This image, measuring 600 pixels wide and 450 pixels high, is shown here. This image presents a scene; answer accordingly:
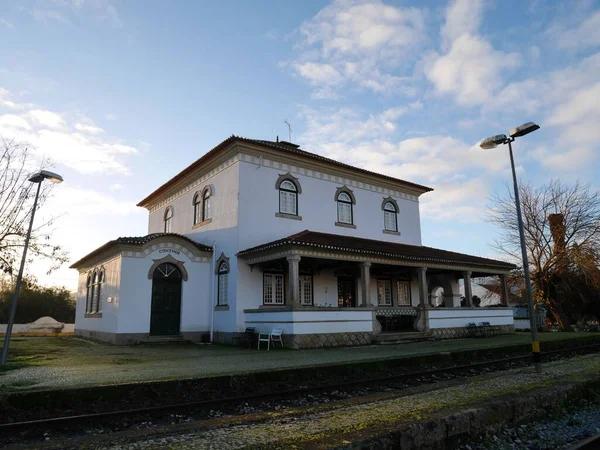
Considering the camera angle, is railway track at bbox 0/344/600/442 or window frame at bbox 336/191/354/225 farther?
window frame at bbox 336/191/354/225

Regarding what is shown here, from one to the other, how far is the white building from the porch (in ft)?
0.18

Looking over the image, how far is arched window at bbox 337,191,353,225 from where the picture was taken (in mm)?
22344

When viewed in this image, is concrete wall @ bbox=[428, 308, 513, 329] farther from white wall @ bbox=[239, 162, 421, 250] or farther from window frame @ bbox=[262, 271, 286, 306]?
window frame @ bbox=[262, 271, 286, 306]

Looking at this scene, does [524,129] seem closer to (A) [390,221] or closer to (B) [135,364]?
(B) [135,364]

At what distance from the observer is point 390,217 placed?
24.7 metres

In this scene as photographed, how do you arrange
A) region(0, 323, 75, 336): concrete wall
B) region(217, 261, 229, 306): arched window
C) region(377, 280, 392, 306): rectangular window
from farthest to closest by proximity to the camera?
region(0, 323, 75, 336): concrete wall, region(377, 280, 392, 306): rectangular window, region(217, 261, 229, 306): arched window

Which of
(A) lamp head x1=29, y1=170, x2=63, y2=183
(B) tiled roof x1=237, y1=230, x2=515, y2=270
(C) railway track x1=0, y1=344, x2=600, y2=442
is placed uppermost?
(A) lamp head x1=29, y1=170, x2=63, y2=183

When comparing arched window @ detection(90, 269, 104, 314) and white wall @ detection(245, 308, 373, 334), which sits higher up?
arched window @ detection(90, 269, 104, 314)

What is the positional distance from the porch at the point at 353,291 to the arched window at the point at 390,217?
173 centimetres

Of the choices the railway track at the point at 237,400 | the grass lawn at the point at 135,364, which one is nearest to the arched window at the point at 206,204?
the grass lawn at the point at 135,364

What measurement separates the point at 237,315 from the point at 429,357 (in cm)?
796

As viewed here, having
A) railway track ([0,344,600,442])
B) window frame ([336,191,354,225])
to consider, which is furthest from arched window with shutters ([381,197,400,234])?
railway track ([0,344,600,442])

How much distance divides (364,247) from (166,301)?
→ 27.7 feet

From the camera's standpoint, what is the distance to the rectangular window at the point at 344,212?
22328 mm
